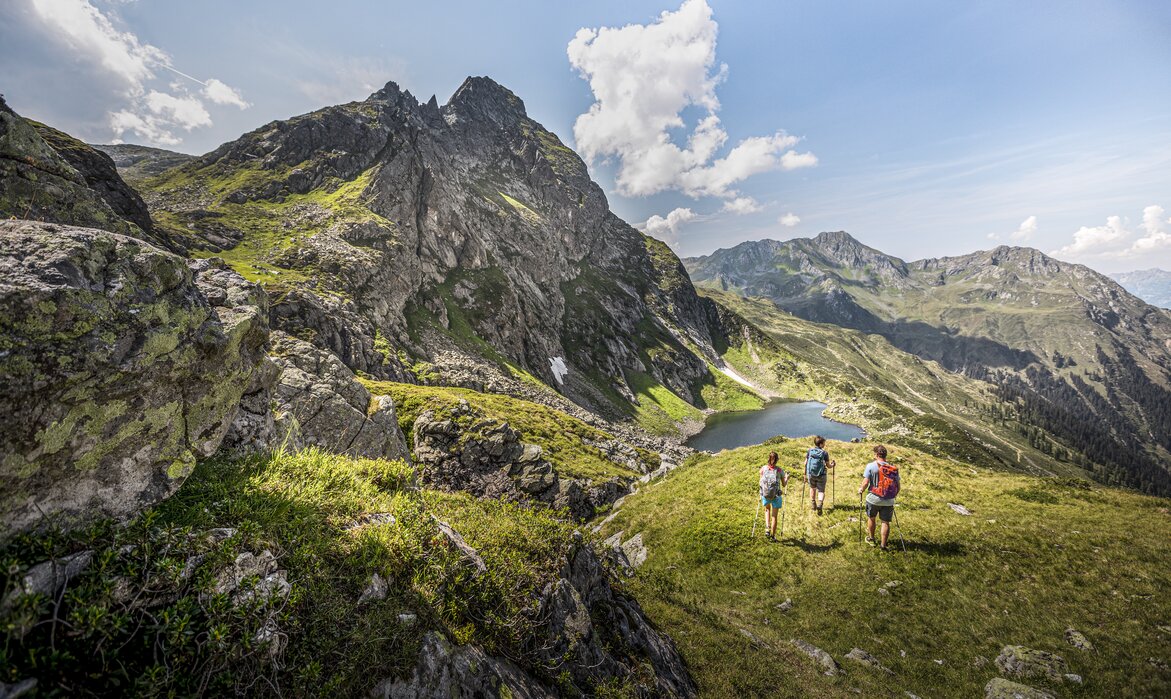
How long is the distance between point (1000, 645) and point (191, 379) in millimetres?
21230

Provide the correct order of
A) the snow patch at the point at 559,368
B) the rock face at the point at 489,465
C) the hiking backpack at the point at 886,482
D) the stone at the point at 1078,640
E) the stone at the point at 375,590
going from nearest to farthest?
the stone at the point at 375,590 → the stone at the point at 1078,640 → the hiking backpack at the point at 886,482 → the rock face at the point at 489,465 → the snow patch at the point at 559,368

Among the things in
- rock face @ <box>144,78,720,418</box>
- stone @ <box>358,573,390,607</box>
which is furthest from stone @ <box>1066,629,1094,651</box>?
rock face @ <box>144,78,720,418</box>

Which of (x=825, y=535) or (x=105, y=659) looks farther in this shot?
(x=825, y=535)

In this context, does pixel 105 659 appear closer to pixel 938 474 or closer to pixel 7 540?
pixel 7 540

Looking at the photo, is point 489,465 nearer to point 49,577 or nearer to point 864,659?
point 864,659

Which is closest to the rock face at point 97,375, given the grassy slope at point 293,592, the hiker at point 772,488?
the grassy slope at point 293,592

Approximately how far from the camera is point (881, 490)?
15.7 metres

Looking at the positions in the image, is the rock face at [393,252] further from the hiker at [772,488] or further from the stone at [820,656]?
the stone at [820,656]

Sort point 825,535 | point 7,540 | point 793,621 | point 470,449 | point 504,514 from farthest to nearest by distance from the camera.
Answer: point 470,449
point 825,535
point 793,621
point 504,514
point 7,540

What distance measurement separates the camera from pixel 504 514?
35.2 feet

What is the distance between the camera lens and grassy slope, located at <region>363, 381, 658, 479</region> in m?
38.8

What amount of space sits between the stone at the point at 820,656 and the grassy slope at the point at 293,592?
8.82m

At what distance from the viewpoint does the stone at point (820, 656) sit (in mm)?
11758

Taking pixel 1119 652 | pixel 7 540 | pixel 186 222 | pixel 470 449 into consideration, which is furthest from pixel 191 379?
pixel 186 222
